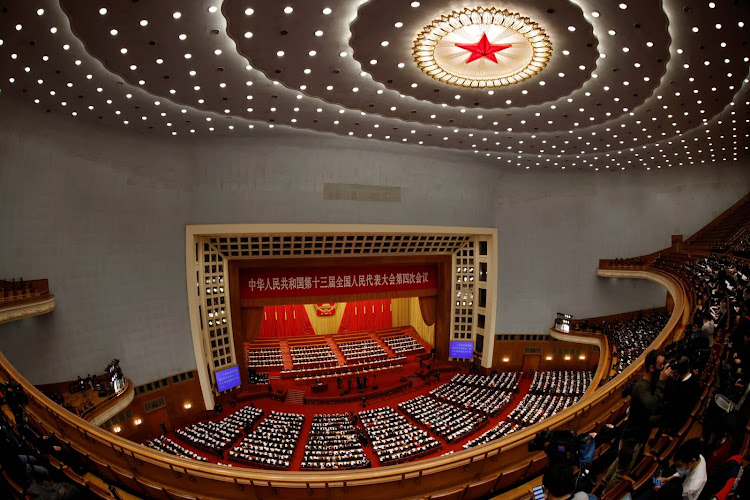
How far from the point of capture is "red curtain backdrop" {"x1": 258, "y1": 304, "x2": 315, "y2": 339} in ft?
79.2

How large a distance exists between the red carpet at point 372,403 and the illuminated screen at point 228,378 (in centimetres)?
76

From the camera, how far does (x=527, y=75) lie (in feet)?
29.1

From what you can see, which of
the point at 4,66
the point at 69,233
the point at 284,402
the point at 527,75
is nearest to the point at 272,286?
the point at 284,402

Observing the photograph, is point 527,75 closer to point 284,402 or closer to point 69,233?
point 69,233

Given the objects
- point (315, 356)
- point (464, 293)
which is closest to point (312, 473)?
point (464, 293)

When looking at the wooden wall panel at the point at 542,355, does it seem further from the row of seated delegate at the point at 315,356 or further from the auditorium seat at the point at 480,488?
the auditorium seat at the point at 480,488

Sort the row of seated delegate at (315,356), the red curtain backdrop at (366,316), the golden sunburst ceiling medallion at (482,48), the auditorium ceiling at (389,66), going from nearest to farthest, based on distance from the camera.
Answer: the auditorium ceiling at (389,66), the golden sunburst ceiling medallion at (482,48), the row of seated delegate at (315,356), the red curtain backdrop at (366,316)

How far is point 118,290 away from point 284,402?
745 cm

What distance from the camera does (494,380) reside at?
1762 centimetres

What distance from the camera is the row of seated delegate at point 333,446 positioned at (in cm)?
1041

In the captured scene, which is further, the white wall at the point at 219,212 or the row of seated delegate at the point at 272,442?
the row of seated delegate at the point at 272,442

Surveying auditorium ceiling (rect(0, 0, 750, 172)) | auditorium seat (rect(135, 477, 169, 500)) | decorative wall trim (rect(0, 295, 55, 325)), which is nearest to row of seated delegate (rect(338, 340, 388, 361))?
auditorium ceiling (rect(0, 0, 750, 172))

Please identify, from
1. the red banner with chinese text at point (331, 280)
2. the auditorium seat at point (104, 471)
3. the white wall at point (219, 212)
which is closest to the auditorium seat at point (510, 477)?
the auditorium seat at point (104, 471)

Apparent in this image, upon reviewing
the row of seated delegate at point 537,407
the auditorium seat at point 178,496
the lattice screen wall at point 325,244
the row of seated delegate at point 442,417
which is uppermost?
the lattice screen wall at point 325,244
